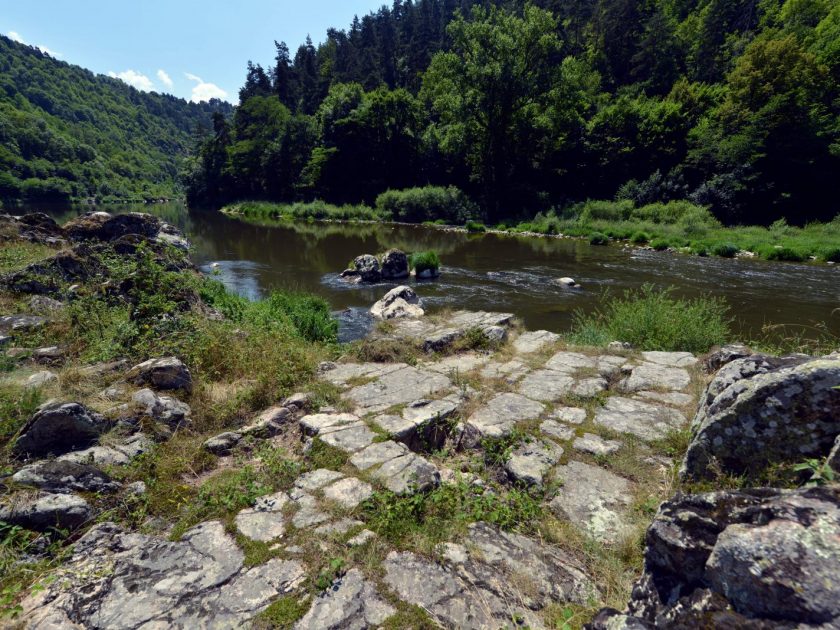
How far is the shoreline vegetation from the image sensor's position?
62.9 feet

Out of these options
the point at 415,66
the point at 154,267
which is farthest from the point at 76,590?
the point at 415,66

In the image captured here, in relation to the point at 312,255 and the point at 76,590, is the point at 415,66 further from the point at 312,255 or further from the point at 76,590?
the point at 76,590

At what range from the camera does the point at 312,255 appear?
20.6 metres

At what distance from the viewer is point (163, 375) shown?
175 inches

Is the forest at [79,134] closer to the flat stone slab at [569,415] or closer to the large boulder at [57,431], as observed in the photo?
the large boulder at [57,431]

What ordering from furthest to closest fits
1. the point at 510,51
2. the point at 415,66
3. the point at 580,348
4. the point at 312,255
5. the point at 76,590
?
the point at 415,66 < the point at 510,51 < the point at 312,255 < the point at 580,348 < the point at 76,590

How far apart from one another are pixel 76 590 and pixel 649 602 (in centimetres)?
283

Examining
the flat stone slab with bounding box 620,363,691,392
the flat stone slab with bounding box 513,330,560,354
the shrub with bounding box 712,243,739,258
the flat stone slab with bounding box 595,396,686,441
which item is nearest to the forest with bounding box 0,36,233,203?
the flat stone slab with bounding box 513,330,560,354

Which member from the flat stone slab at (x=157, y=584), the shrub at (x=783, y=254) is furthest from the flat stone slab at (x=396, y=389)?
the shrub at (x=783, y=254)

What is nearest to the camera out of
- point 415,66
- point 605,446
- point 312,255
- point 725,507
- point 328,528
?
point 725,507

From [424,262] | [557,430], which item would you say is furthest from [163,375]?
[424,262]

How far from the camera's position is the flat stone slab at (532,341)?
20.2 ft

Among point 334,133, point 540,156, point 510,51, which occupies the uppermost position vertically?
point 510,51

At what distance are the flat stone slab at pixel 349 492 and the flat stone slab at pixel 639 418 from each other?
7.36 feet
